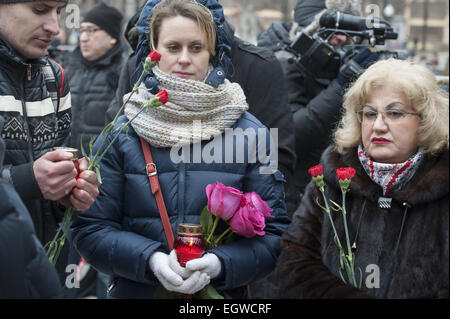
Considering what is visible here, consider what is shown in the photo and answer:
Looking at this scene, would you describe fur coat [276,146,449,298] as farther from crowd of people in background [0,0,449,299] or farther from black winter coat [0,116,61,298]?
black winter coat [0,116,61,298]

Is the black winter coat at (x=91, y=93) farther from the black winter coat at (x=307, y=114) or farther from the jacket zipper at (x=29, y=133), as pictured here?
the jacket zipper at (x=29, y=133)

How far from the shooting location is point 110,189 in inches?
99.5

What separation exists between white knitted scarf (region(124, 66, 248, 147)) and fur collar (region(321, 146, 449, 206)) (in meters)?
0.45

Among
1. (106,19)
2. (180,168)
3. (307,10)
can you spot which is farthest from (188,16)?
(106,19)

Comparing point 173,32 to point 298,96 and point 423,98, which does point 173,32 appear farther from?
point 298,96

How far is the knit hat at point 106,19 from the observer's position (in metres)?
6.09

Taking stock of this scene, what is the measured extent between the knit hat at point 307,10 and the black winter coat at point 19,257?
3161 mm

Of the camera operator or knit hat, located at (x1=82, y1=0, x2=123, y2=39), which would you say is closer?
the camera operator

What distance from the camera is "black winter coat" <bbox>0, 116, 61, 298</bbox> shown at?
1603mm

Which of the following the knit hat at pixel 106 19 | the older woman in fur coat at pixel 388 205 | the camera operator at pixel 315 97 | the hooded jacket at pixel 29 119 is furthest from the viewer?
the knit hat at pixel 106 19

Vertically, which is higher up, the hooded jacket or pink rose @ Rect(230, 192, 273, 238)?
the hooded jacket

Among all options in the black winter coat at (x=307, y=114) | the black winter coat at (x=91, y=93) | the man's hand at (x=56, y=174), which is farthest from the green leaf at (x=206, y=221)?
the black winter coat at (x=91, y=93)

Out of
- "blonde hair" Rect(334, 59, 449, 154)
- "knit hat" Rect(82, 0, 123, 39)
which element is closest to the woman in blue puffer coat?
"blonde hair" Rect(334, 59, 449, 154)

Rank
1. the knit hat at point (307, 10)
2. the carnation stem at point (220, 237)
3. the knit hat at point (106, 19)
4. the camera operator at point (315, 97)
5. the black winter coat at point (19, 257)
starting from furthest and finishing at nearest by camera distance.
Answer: the knit hat at point (106, 19)
the knit hat at point (307, 10)
the camera operator at point (315, 97)
the carnation stem at point (220, 237)
the black winter coat at point (19, 257)
